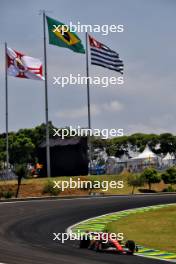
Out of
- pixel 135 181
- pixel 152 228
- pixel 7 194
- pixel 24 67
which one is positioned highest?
pixel 24 67

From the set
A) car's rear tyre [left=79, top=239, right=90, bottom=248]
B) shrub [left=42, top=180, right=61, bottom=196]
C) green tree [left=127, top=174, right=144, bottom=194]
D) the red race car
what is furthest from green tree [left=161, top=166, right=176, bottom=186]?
car's rear tyre [left=79, top=239, right=90, bottom=248]

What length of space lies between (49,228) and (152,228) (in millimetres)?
5048

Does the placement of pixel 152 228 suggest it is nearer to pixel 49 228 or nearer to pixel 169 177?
pixel 49 228

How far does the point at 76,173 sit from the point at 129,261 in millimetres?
53264

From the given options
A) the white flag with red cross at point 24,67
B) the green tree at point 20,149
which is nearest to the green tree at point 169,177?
the white flag with red cross at point 24,67

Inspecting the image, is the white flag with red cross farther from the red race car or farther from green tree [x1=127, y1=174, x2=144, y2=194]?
the red race car

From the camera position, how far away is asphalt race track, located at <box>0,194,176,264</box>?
17062 millimetres

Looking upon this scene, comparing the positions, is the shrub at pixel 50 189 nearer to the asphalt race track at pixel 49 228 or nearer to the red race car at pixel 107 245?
the asphalt race track at pixel 49 228

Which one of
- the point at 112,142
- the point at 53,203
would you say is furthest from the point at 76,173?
the point at 112,142

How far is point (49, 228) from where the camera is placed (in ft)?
92.2

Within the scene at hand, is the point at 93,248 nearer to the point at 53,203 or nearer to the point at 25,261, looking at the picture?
the point at 25,261

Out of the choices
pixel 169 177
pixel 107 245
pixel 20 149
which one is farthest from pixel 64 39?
pixel 20 149

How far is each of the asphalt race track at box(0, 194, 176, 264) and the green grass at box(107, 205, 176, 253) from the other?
2.69 meters

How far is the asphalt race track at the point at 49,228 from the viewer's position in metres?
17.1
